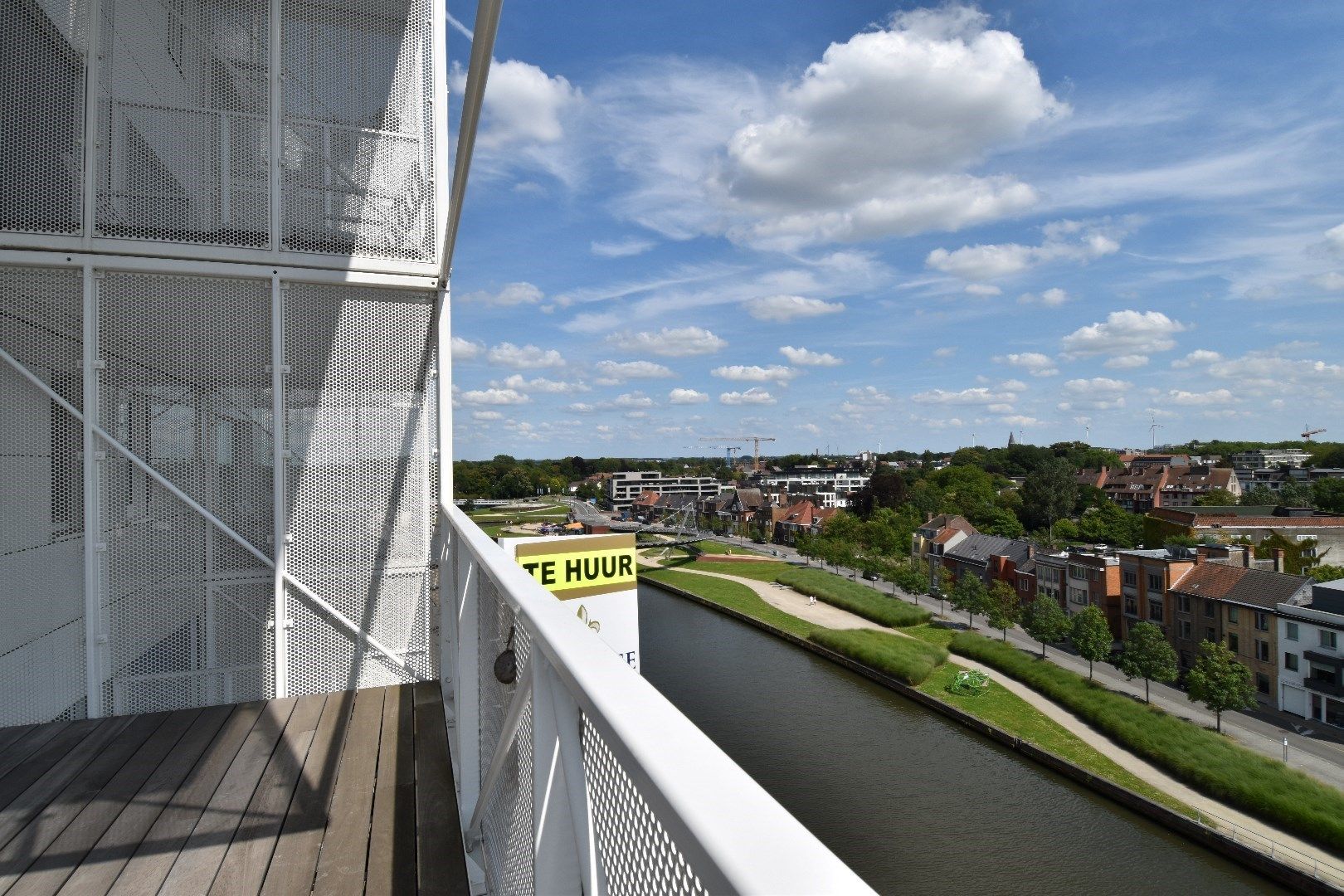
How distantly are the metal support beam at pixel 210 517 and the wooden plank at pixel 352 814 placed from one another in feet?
1.57

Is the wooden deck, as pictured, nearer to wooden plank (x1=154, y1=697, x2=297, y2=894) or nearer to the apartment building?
wooden plank (x1=154, y1=697, x2=297, y2=894)

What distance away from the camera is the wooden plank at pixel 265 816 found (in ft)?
5.34

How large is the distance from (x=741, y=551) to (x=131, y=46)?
4429 centimetres

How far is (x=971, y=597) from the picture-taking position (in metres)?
25.0

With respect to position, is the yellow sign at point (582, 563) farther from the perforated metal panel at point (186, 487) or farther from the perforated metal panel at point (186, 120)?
the perforated metal panel at point (186, 120)

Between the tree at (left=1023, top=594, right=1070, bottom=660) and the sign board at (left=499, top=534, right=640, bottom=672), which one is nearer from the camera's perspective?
the sign board at (left=499, top=534, right=640, bottom=672)

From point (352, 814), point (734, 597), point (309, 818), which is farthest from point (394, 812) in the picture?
point (734, 597)

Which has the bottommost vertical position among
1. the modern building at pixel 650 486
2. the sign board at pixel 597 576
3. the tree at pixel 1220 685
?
the tree at pixel 1220 685

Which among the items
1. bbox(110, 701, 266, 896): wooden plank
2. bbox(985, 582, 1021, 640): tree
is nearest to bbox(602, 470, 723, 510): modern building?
bbox(985, 582, 1021, 640): tree

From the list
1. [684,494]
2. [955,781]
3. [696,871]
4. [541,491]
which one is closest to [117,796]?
[696,871]

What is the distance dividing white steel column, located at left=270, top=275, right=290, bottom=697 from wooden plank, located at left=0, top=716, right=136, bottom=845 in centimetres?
46

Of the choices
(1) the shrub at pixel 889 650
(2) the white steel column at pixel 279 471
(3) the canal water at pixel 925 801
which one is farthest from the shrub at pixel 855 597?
(2) the white steel column at pixel 279 471

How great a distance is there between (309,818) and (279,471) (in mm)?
1553

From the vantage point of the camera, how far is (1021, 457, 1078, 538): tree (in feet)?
139
